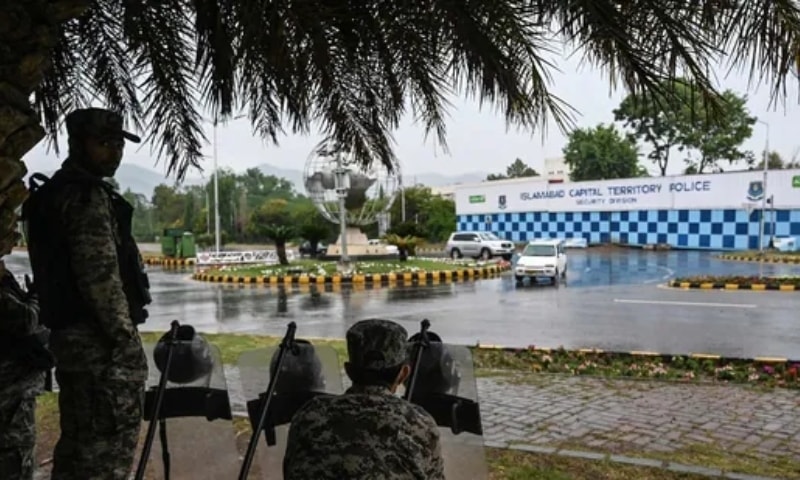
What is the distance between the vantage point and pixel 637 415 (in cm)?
451

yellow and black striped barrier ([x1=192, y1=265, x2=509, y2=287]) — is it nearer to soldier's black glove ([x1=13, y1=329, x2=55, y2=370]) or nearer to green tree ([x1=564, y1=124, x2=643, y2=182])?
soldier's black glove ([x1=13, y1=329, x2=55, y2=370])

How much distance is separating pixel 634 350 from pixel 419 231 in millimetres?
14523

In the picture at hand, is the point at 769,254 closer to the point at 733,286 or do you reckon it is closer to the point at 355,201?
the point at 733,286

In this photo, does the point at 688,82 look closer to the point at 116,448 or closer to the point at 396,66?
the point at 396,66

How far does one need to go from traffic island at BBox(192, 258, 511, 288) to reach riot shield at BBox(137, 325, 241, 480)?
1350 centimetres

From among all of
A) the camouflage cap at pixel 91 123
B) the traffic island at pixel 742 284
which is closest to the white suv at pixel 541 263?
the traffic island at pixel 742 284

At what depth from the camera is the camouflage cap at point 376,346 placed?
1.70 metres

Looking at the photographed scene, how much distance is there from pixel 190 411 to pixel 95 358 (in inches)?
22.6

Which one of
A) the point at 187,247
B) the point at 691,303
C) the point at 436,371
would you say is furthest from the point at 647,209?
the point at 436,371

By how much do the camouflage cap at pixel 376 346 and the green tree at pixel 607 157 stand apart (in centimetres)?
3852

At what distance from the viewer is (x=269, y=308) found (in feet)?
39.4

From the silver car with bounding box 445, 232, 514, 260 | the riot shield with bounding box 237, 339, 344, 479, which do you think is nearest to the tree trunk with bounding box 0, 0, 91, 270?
the riot shield with bounding box 237, 339, 344, 479

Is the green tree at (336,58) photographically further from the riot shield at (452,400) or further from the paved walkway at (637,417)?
the paved walkway at (637,417)

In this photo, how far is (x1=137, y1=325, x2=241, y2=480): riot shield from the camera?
2.67 metres
